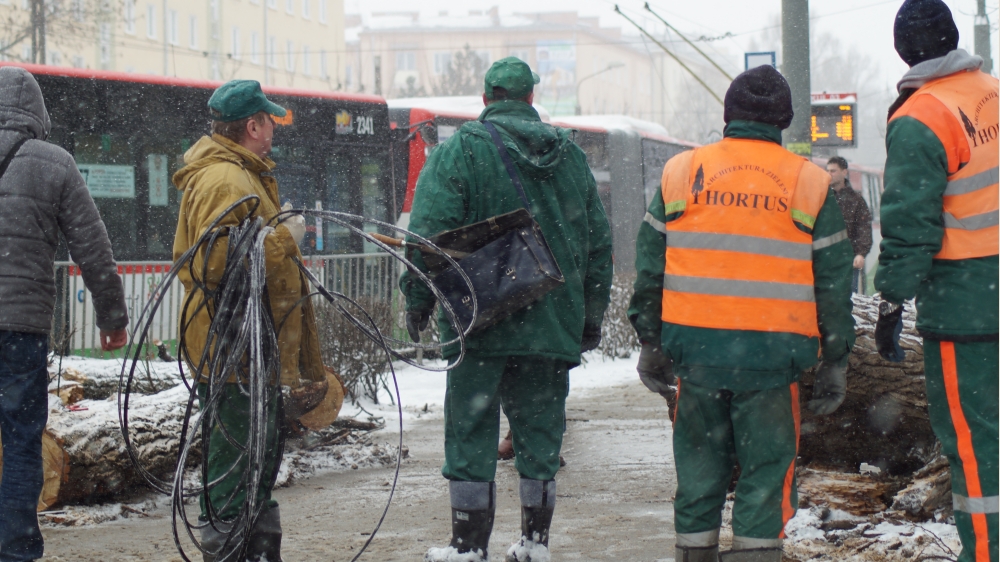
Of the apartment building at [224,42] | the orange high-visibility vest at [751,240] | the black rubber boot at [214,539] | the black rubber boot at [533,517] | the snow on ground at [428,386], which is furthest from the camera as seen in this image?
the apartment building at [224,42]

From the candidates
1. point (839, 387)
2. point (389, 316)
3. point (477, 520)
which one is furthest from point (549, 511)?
point (389, 316)

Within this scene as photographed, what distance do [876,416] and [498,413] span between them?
1.99 meters

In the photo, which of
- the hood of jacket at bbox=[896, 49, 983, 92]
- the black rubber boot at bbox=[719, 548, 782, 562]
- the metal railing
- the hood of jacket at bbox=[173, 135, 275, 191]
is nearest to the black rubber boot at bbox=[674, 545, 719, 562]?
the black rubber boot at bbox=[719, 548, 782, 562]

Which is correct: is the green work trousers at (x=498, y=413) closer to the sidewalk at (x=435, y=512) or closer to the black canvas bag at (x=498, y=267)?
the black canvas bag at (x=498, y=267)

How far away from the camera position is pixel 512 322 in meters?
4.04

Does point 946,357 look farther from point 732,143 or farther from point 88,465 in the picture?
point 88,465

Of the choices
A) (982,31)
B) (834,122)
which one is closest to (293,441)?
(834,122)

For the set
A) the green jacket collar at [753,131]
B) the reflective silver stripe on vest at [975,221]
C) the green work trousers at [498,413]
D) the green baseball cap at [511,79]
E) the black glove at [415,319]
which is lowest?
the green work trousers at [498,413]

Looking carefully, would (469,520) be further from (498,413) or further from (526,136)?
(526,136)

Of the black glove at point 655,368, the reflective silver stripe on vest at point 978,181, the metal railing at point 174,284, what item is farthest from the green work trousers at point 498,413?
the metal railing at point 174,284

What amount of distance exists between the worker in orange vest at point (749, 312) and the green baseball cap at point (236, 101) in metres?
1.50

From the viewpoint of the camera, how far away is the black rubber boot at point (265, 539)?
3.99 m

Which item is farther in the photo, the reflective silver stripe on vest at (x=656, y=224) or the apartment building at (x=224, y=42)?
the apartment building at (x=224, y=42)

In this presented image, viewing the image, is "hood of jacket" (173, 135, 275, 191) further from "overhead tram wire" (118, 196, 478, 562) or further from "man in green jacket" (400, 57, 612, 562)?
"man in green jacket" (400, 57, 612, 562)
